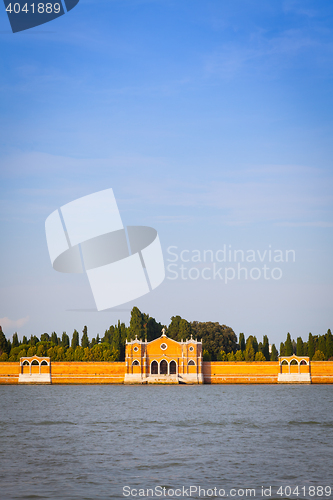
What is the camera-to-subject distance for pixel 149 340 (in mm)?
77375

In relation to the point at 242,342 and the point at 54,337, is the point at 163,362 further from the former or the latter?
the point at 54,337

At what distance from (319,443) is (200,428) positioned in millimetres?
6447

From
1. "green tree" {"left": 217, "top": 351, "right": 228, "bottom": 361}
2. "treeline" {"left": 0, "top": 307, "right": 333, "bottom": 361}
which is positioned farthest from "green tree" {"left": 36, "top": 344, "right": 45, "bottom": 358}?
"green tree" {"left": 217, "top": 351, "right": 228, "bottom": 361}

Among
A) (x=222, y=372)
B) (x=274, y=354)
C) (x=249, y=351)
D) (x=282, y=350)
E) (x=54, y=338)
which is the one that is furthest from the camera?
(x=54, y=338)

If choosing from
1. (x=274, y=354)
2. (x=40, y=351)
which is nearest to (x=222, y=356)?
(x=274, y=354)

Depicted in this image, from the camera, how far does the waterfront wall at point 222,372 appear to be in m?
70.2

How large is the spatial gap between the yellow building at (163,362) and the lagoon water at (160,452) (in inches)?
1317

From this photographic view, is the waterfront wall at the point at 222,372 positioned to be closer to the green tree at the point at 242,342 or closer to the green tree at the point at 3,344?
the green tree at the point at 3,344

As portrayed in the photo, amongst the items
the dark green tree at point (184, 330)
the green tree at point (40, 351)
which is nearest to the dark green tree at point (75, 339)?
the green tree at point (40, 351)

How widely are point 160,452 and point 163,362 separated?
51254 mm

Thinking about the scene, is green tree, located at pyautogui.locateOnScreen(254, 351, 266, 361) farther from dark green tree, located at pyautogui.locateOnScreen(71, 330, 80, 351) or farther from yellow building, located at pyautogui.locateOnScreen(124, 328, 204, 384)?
dark green tree, located at pyautogui.locateOnScreen(71, 330, 80, 351)

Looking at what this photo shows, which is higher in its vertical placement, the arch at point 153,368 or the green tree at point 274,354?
the green tree at point 274,354

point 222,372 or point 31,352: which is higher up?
point 31,352

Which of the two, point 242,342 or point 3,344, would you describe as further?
point 242,342
